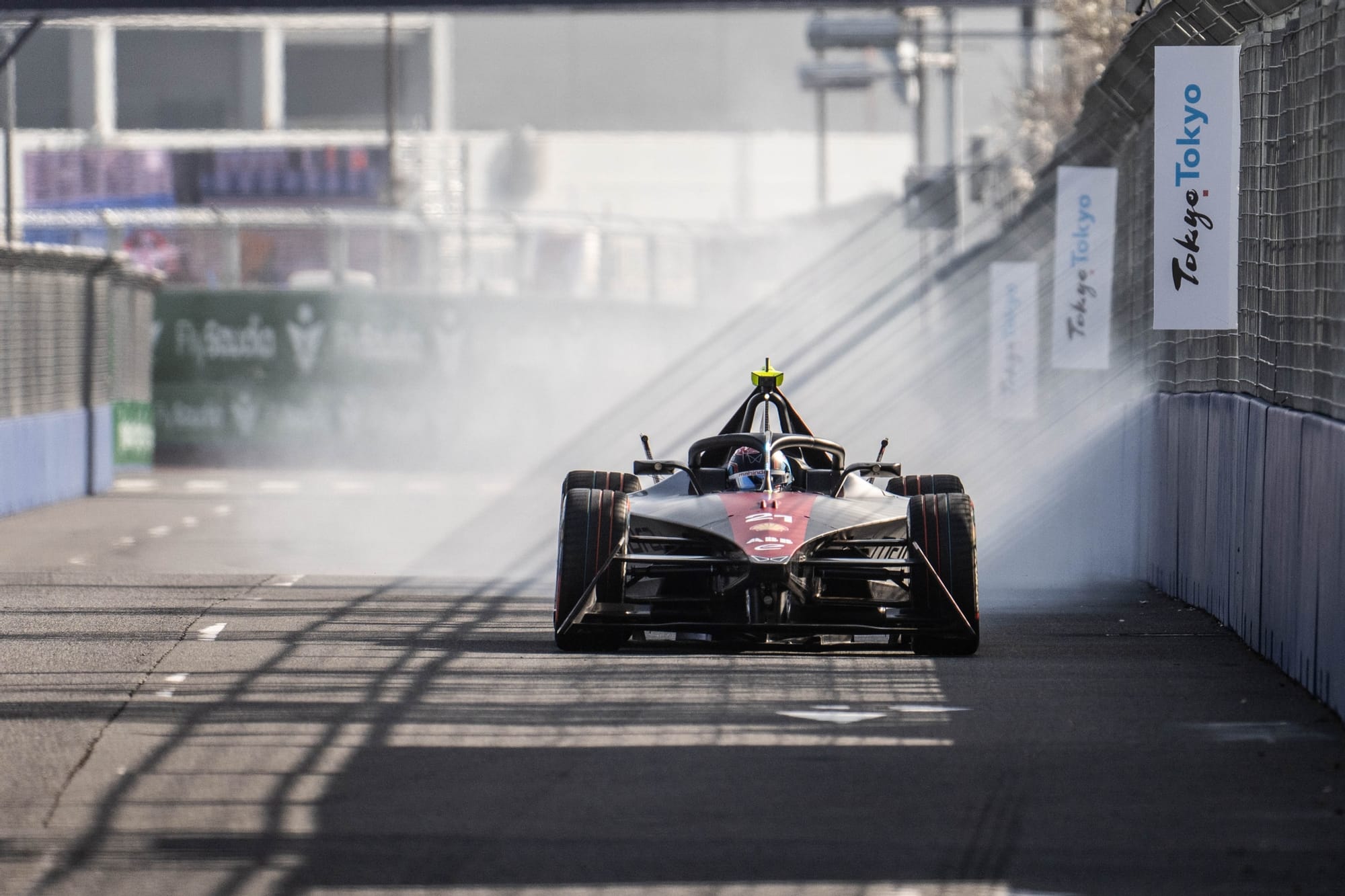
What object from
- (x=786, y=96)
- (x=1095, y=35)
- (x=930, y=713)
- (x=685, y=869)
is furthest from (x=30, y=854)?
(x=786, y=96)

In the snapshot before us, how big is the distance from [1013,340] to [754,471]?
12538 millimetres

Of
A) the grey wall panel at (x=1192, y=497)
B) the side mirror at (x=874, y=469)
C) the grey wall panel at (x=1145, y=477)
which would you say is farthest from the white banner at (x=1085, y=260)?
the side mirror at (x=874, y=469)

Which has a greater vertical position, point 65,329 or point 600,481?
point 65,329

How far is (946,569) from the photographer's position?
33.4 feet

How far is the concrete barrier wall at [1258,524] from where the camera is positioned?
29.2 ft

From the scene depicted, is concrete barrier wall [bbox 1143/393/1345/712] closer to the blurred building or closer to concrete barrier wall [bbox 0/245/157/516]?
concrete barrier wall [bbox 0/245/157/516]

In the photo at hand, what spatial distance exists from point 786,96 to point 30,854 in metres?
77.2

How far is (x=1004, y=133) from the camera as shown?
143 ft

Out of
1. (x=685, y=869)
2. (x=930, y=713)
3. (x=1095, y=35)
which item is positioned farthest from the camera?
(x=1095, y=35)

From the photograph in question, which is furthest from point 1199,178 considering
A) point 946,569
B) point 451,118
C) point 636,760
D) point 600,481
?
point 451,118

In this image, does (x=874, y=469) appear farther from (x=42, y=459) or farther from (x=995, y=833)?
(x=42, y=459)

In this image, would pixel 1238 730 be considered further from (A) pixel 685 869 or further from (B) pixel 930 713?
(A) pixel 685 869

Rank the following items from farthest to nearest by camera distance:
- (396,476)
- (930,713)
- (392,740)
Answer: (396,476), (930,713), (392,740)

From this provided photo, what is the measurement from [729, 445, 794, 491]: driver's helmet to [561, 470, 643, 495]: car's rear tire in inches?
21.1
